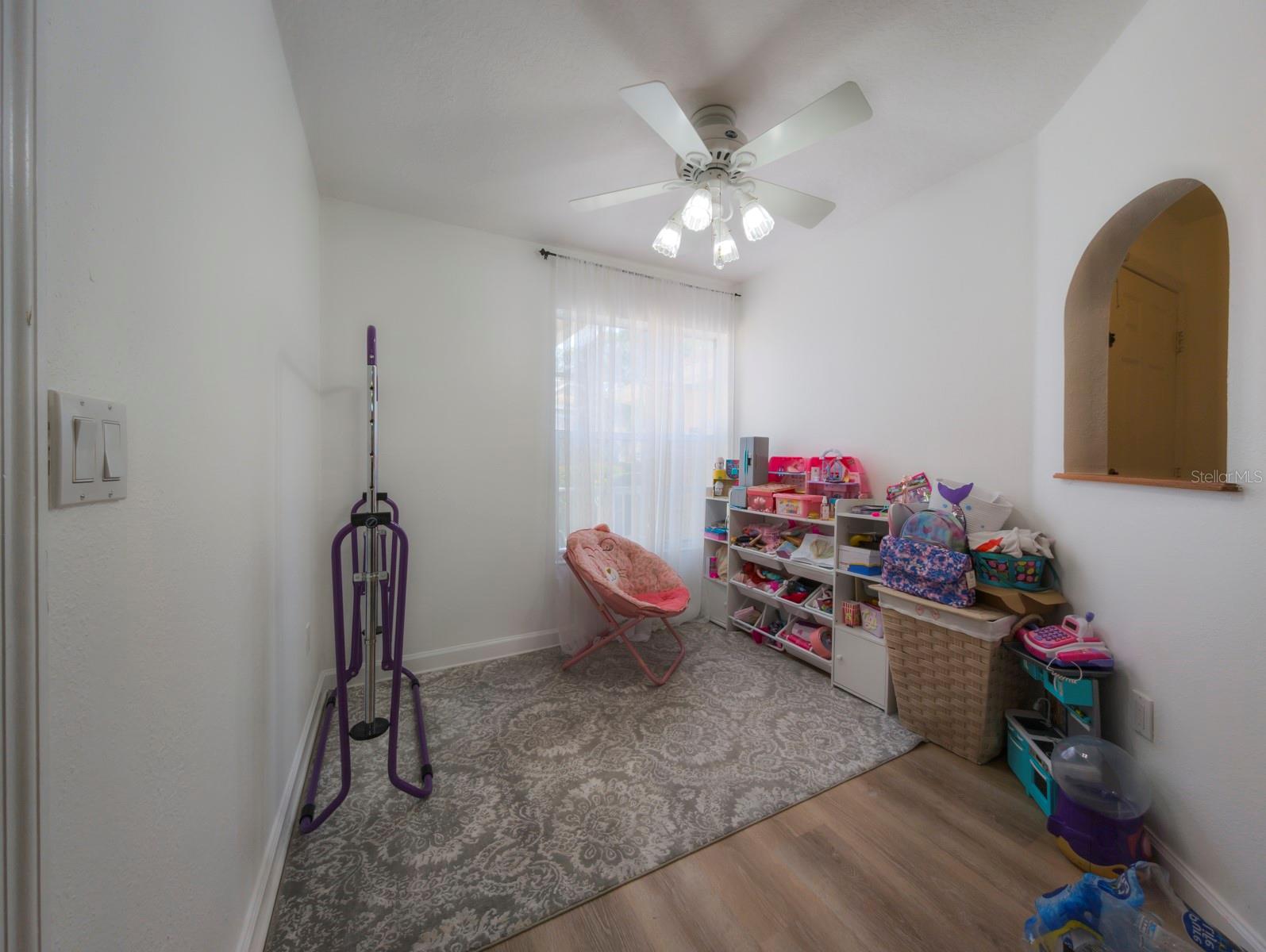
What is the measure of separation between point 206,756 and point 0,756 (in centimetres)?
67

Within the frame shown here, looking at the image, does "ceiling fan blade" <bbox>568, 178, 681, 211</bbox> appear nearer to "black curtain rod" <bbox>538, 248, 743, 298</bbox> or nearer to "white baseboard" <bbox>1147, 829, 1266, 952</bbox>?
"black curtain rod" <bbox>538, 248, 743, 298</bbox>

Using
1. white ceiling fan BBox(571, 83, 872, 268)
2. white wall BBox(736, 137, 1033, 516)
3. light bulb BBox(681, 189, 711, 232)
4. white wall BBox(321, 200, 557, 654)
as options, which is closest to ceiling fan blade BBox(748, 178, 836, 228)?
white ceiling fan BBox(571, 83, 872, 268)

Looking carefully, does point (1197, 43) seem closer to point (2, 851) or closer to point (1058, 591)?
point (1058, 591)

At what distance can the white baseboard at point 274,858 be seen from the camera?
115 cm

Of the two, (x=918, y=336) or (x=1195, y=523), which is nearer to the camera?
(x=1195, y=523)

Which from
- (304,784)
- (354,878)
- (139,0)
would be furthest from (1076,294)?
(304,784)

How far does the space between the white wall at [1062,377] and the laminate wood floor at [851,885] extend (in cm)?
44

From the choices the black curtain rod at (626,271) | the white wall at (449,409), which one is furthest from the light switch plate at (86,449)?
the black curtain rod at (626,271)

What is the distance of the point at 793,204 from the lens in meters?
1.95

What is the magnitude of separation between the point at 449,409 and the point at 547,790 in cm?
204

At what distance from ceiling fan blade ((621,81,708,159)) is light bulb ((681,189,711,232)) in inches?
5.4

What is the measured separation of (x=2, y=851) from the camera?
15.4 inches

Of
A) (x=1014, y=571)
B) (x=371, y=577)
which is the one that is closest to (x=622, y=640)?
(x=371, y=577)

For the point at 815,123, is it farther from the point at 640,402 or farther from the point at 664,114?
the point at 640,402
